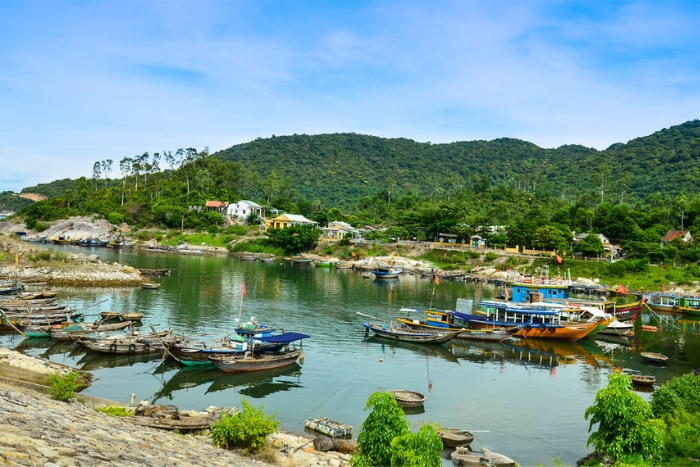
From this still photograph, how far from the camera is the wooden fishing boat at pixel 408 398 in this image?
28281mm

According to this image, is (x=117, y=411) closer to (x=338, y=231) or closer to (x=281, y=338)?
(x=281, y=338)

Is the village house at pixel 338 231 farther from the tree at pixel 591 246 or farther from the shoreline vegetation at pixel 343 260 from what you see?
the tree at pixel 591 246

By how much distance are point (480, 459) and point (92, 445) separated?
1573 centimetres

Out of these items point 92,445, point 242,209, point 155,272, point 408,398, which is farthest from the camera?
point 242,209

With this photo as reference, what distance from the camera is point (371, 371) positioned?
35.2 m

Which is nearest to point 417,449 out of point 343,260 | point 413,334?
point 413,334

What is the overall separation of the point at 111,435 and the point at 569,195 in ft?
563

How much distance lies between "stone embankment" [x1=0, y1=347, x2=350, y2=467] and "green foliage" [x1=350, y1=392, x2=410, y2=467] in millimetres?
3636

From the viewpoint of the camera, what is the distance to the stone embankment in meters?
9.90

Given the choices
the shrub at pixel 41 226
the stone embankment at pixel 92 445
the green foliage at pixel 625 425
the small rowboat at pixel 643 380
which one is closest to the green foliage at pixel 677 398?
the green foliage at pixel 625 425

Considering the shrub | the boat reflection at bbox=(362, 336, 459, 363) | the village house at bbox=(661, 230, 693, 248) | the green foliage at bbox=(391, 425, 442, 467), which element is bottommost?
the boat reflection at bbox=(362, 336, 459, 363)

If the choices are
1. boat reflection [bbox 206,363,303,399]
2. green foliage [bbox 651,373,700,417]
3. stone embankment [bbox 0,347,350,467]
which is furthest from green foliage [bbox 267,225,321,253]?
green foliage [bbox 651,373,700,417]

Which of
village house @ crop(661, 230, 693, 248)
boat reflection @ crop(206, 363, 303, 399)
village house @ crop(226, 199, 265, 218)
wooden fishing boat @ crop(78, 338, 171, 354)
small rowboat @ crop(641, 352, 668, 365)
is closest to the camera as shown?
boat reflection @ crop(206, 363, 303, 399)

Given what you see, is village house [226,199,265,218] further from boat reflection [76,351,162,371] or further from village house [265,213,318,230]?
boat reflection [76,351,162,371]
